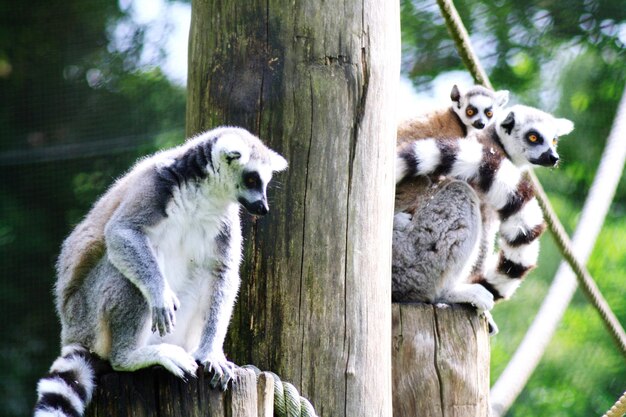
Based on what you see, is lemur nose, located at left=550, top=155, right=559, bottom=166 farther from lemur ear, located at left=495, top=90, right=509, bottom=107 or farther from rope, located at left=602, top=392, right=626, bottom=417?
rope, located at left=602, top=392, right=626, bottom=417

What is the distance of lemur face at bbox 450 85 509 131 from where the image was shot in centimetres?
548

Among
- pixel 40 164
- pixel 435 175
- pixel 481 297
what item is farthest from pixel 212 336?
pixel 40 164

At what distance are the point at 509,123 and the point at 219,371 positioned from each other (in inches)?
122

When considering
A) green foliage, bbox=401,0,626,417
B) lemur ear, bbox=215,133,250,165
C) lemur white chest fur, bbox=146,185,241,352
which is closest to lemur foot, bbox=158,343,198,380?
lemur white chest fur, bbox=146,185,241,352

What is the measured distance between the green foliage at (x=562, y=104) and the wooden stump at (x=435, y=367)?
4790 millimetres

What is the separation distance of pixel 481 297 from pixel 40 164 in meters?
4.72

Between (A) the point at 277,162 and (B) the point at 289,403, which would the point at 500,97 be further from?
(B) the point at 289,403

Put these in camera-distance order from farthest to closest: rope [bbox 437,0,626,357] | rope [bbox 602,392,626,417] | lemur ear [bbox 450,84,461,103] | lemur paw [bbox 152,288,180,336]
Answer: lemur ear [bbox 450,84,461,103]
rope [bbox 437,0,626,357]
rope [bbox 602,392,626,417]
lemur paw [bbox 152,288,180,336]

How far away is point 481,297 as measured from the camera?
422cm

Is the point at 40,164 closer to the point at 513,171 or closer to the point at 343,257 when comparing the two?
the point at 513,171

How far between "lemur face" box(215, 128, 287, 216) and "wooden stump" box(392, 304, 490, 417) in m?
0.94

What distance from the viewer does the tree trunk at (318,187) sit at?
324 centimetres

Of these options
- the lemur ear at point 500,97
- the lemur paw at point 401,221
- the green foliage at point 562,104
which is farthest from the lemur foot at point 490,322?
the green foliage at point 562,104

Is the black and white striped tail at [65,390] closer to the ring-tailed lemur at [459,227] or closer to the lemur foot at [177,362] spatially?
the lemur foot at [177,362]
